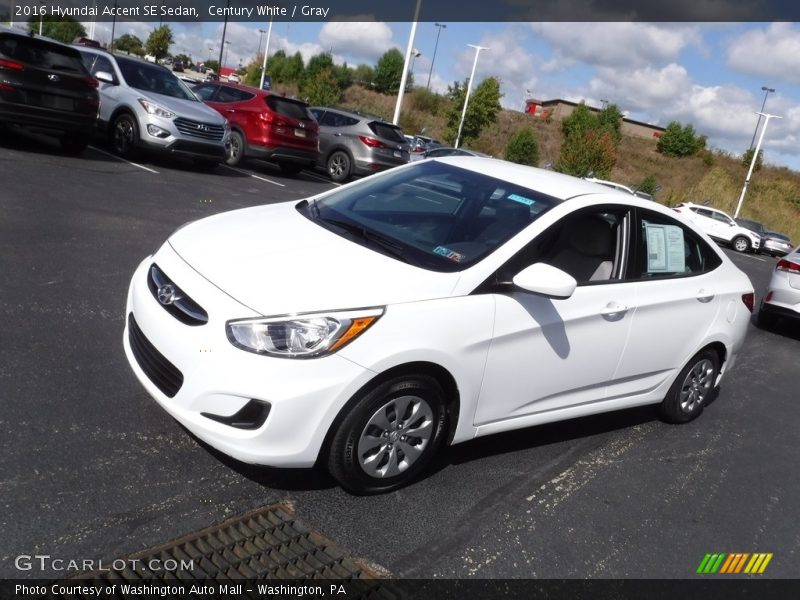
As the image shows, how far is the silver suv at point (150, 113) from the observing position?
13.0m

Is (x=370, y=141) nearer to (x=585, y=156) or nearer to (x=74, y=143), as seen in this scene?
(x=74, y=143)

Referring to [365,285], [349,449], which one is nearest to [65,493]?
[349,449]

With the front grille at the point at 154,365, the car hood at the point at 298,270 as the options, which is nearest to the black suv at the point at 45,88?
the car hood at the point at 298,270

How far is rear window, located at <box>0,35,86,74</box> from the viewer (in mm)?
10906

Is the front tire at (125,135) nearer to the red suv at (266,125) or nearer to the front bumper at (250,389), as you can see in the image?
the red suv at (266,125)

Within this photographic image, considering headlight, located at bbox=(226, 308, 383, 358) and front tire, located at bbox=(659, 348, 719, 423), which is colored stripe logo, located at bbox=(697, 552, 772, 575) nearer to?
front tire, located at bbox=(659, 348, 719, 423)

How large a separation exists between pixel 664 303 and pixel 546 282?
57.4 inches

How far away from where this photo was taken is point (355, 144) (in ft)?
58.7

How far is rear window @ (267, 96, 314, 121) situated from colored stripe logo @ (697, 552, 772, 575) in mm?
13819

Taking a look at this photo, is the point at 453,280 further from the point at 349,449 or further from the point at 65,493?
the point at 65,493

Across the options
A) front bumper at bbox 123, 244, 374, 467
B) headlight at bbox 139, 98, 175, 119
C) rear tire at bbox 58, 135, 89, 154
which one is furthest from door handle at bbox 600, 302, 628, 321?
headlight at bbox 139, 98, 175, 119

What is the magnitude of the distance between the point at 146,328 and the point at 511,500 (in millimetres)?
2067

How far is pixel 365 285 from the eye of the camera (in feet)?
11.8

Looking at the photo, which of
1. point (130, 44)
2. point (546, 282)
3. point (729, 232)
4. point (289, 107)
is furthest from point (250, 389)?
point (130, 44)
